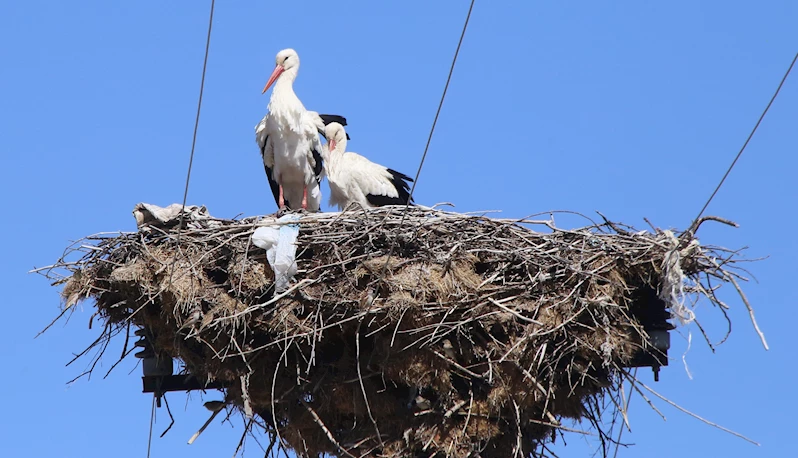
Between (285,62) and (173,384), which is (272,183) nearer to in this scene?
(285,62)

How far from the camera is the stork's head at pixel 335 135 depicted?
39.3 feet

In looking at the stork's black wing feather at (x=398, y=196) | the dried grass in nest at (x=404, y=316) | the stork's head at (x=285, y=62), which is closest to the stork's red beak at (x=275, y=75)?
the stork's head at (x=285, y=62)

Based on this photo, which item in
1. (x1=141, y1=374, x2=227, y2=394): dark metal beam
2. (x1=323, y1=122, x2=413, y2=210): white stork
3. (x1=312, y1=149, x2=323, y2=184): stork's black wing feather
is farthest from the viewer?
(x1=323, y1=122, x2=413, y2=210): white stork

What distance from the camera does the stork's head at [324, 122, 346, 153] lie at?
39.3ft

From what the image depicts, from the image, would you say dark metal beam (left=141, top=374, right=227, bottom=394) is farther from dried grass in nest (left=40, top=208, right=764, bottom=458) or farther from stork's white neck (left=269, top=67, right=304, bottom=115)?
stork's white neck (left=269, top=67, right=304, bottom=115)

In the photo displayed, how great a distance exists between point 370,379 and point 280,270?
32.9 inches

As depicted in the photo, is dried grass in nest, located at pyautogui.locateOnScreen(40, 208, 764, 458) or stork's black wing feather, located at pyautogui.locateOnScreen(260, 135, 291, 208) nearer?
dried grass in nest, located at pyautogui.locateOnScreen(40, 208, 764, 458)

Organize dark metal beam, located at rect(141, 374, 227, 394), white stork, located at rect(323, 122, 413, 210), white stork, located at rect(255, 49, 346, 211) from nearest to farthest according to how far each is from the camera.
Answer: dark metal beam, located at rect(141, 374, 227, 394)
white stork, located at rect(255, 49, 346, 211)
white stork, located at rect(323, 122, 413, 210)

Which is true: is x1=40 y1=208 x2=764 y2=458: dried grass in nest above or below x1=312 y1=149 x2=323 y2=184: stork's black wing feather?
below

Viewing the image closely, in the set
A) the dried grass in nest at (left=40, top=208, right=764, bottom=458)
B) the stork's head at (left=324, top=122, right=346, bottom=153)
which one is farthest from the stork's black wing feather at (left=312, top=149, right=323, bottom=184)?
the dried grass in nest at (left=40, top=208, right=764, bottom=458)

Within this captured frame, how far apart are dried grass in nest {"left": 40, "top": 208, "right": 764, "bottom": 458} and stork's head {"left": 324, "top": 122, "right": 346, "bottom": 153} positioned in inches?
122

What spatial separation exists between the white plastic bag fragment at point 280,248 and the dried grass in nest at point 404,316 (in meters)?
0.07

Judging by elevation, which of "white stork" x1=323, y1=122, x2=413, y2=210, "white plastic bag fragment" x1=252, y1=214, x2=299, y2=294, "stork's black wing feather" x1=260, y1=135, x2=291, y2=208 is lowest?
"white plastic bag fragment" x1=252, y1=214, x2=299, y2=294

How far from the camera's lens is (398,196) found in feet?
39.6
